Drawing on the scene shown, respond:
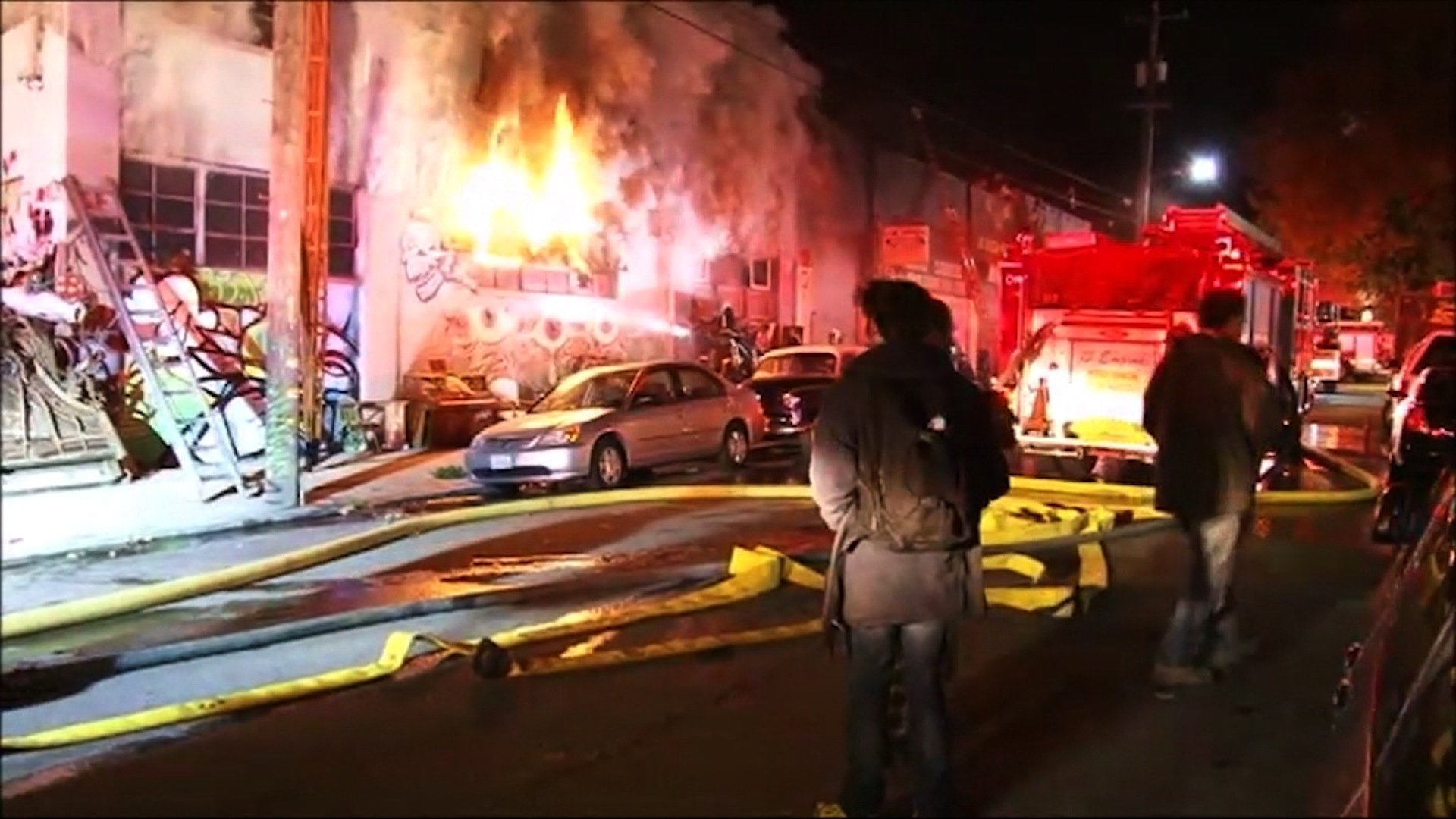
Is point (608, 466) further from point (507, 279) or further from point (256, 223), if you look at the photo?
point (256, 223)

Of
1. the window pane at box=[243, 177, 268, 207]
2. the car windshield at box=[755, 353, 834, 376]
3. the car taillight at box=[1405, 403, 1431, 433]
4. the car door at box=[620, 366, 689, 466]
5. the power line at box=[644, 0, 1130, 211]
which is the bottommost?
the car door at box=[620, 366, 689, 466]

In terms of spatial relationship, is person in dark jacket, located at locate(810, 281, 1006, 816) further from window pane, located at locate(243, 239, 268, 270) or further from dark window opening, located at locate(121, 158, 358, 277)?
window pane, located at locate(243, 239, 268, 270)

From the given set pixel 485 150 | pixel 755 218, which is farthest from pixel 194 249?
pixel 755 218

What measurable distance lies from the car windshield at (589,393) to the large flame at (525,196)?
281 centimetres

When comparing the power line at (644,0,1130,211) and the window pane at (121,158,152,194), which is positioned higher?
the power line at (644,0,1130,211)

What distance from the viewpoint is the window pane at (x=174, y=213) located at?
801cm

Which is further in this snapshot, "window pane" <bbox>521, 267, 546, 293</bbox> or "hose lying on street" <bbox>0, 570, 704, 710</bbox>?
"window pane" <bbox>521, 267, 546, 293</bbox>

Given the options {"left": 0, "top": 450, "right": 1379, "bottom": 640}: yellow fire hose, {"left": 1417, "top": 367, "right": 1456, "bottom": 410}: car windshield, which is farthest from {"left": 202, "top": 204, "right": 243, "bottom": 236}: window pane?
{"left": 1417, "top": 367, "right": 1456, "bottom": 410}: car windshield

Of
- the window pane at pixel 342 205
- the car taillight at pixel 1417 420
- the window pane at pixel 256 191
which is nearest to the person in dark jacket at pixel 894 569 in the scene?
the window pane at pixel 256 191

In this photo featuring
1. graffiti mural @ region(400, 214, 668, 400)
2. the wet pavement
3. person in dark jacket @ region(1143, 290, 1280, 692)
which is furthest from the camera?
graffiti mural @ region(400, 214, 668, 400)

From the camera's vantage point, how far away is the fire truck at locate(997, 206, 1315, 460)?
15.1 m

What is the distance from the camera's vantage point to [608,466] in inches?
569

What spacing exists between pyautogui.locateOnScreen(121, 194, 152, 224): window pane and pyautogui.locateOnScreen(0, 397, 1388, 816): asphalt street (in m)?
2.10

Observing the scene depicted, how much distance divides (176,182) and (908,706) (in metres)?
5.43
